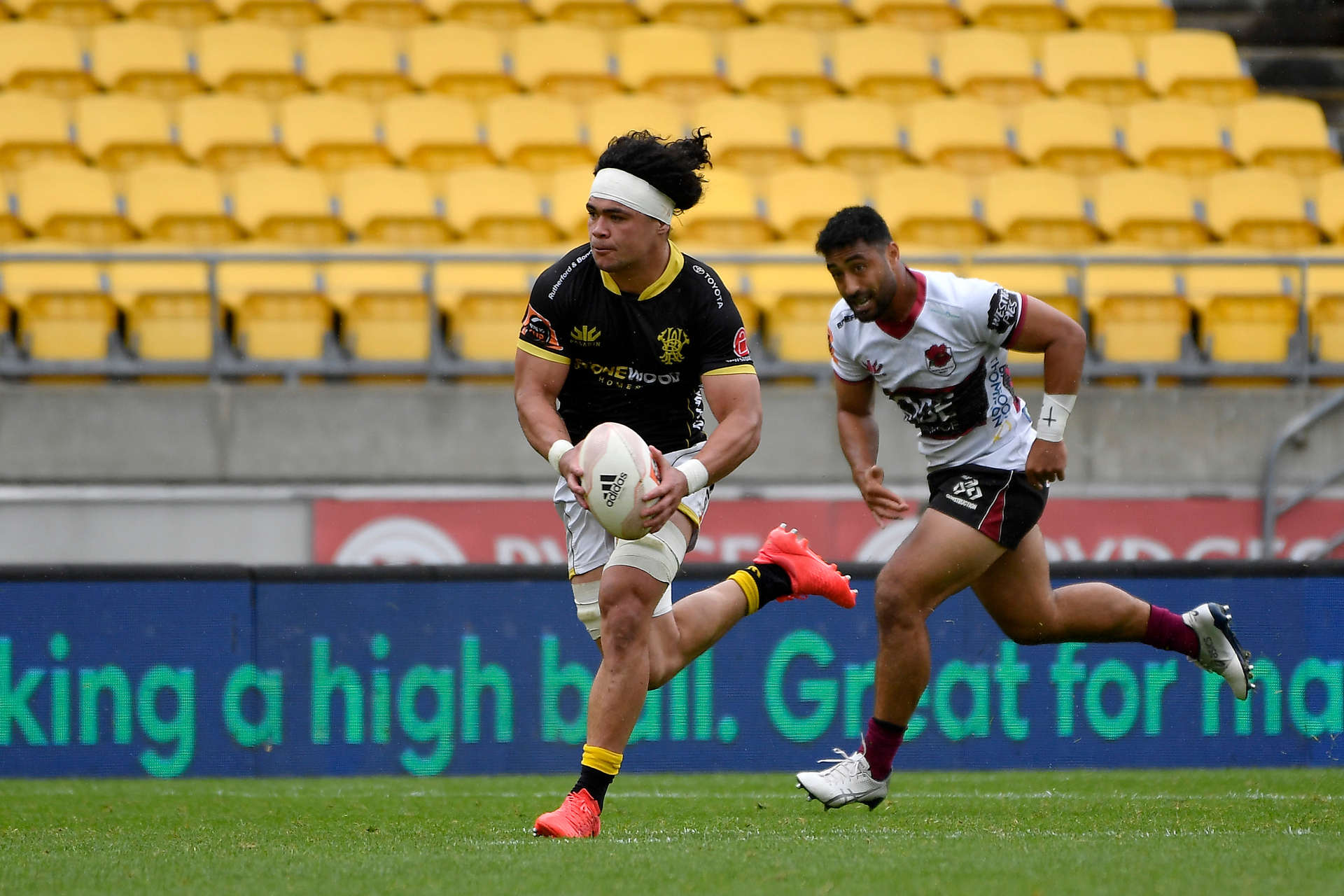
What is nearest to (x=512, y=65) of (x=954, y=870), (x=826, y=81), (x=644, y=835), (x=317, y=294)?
(x=826, y=81)

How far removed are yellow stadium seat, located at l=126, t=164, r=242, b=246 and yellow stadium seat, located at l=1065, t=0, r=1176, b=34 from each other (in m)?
7.93

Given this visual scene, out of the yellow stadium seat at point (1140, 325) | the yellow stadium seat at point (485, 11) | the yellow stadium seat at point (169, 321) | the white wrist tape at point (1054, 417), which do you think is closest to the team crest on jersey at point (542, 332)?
the white wrist tape at point (1054, 417)

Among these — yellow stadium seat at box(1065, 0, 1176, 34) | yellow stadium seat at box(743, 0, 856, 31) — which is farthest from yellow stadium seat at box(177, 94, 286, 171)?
yellow stadium seat at box(1065, 0, 1176, 34)

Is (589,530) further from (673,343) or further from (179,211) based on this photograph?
(179,211)

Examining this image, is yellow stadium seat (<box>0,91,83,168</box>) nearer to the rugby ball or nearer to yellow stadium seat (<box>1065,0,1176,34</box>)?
yellow stadium seat (<box>1065,0,1176,34</box>)

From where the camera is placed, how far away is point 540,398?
5.31 meters

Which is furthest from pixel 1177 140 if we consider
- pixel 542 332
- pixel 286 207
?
pixel 542 332

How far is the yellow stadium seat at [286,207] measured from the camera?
1178 centimetres

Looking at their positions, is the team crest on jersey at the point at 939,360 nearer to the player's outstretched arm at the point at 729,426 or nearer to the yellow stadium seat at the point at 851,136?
the player's outstretched arm at the point at 729,426

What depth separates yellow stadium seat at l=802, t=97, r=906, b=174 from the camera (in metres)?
13.1

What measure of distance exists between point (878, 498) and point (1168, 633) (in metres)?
1.36

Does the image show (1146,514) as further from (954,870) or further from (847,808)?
(954,870)

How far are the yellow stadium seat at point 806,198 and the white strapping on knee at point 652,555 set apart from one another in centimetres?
710

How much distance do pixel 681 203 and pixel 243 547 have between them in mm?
5446
